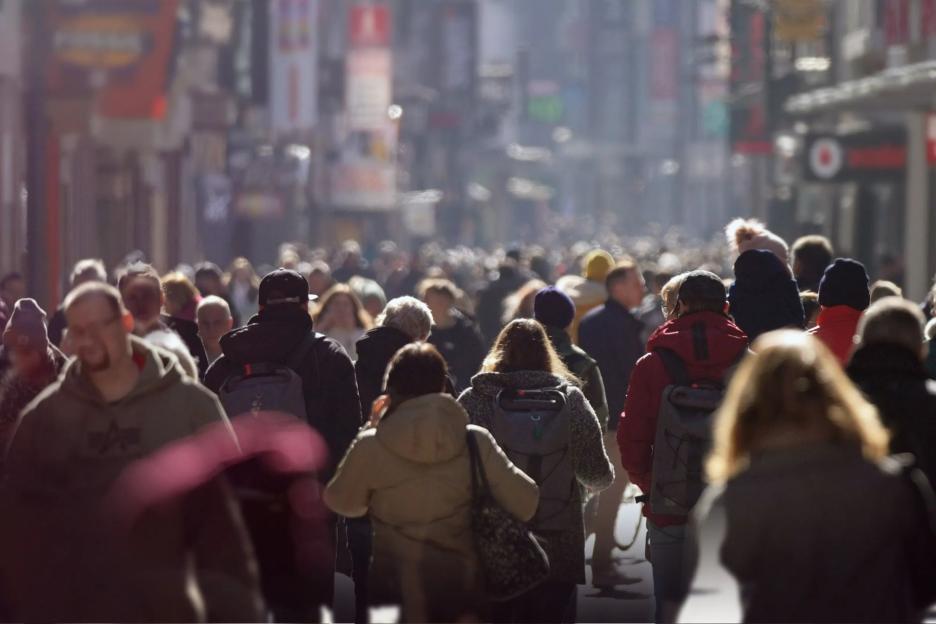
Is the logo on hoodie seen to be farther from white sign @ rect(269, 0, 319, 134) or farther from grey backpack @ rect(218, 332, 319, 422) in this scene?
white sign @ rect(269, 0, 319, 134)

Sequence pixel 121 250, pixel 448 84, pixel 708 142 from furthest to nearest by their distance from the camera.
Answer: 1. pixel 708 142
2. pixel 448 84
3. pixel 121 250

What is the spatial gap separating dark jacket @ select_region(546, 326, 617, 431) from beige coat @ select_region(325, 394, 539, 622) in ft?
12.8

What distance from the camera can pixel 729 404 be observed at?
580 cm

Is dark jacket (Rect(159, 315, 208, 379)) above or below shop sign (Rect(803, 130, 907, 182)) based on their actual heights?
below

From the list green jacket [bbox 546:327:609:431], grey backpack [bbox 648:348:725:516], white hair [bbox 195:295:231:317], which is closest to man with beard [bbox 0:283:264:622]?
grey backpack [bbox 648:348:725:516]

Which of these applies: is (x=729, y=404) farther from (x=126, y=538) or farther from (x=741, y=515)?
(x=126, y=538)

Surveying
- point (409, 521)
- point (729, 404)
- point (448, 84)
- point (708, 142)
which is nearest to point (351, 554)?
point (409, 521)

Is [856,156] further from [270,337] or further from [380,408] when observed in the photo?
[380,408]

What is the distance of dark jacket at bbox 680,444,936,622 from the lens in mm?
5676

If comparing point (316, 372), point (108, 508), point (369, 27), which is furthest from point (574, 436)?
point (369, 27)

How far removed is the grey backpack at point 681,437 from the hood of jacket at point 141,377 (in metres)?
2.90

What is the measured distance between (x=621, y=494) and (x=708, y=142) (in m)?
155

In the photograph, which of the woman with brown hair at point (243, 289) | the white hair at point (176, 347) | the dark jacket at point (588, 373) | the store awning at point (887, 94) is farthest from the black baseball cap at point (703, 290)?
the store awning at point (887, 94)

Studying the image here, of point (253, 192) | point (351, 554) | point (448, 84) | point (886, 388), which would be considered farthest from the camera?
point (448, 84)
